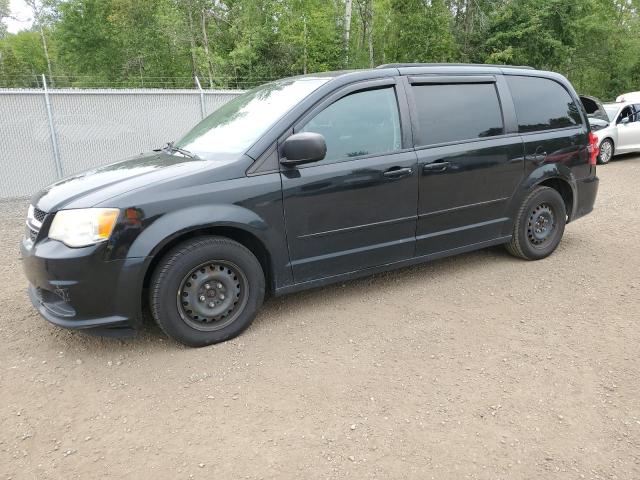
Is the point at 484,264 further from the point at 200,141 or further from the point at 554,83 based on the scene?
the point at 200,141

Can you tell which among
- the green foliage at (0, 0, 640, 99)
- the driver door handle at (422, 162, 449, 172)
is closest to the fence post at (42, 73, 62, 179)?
the driver door handle at (422, 162, 449, 172)

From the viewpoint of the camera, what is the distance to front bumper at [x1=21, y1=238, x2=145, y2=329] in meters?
3.00

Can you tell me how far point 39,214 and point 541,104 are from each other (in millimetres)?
4448

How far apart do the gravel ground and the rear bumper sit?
0.99m

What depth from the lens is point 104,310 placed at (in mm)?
3090

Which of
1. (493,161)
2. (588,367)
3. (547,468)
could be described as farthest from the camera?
(493,161)

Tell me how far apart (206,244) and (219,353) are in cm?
74

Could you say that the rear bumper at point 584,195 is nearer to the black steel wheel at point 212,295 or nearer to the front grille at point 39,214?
the black steel wheel at point 212,295

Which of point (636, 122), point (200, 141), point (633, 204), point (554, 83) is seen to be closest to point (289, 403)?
point (200, 141)

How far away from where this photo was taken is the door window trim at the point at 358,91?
11.7 ft

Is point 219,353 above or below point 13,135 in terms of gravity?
below

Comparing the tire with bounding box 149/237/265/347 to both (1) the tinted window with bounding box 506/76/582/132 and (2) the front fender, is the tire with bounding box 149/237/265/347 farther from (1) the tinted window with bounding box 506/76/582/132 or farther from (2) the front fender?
(1) the tinted window with bounding box 506/76/582/132

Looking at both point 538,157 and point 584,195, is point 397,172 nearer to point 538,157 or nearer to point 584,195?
point 538,157

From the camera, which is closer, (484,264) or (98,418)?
(98,418)
